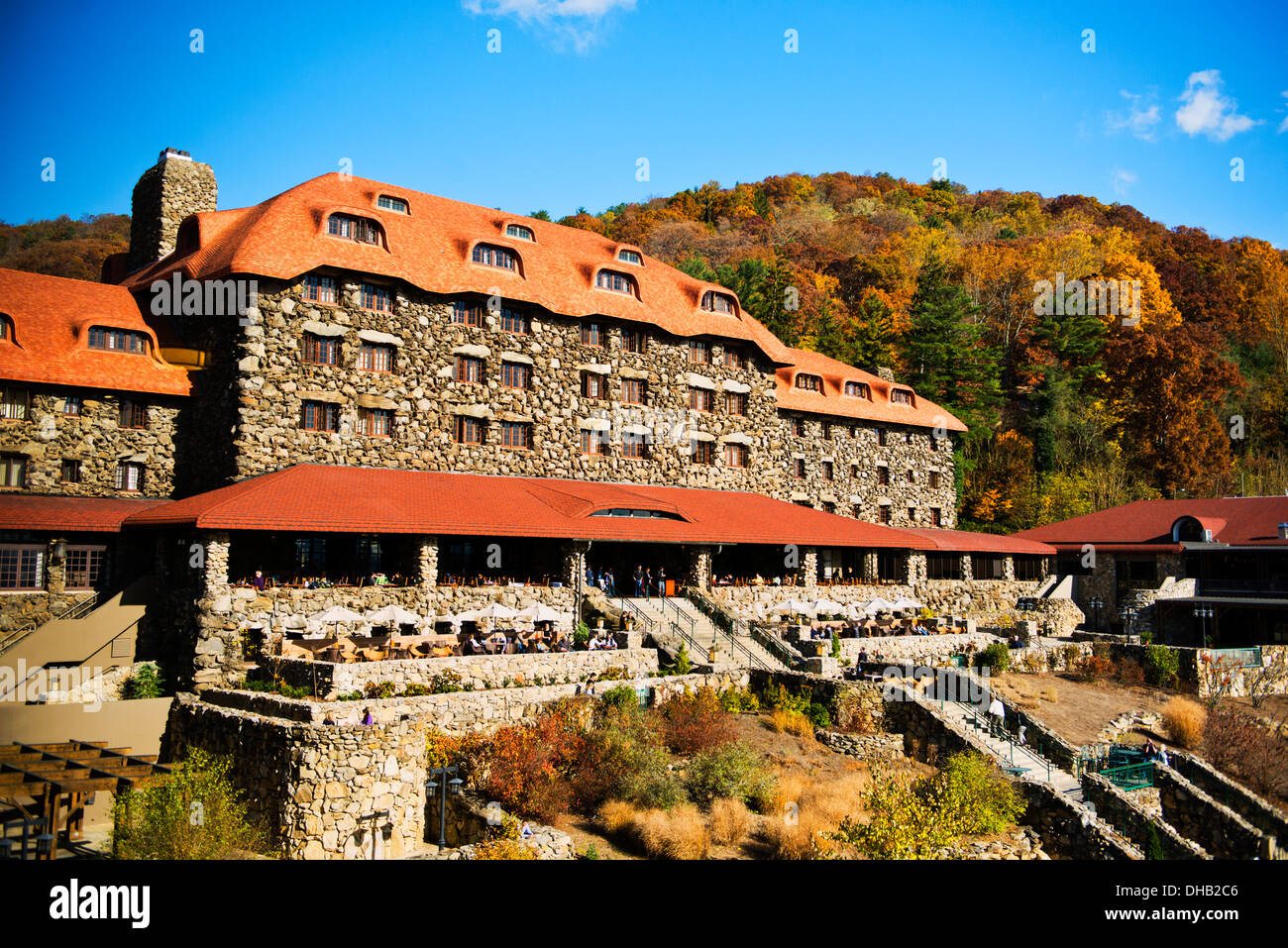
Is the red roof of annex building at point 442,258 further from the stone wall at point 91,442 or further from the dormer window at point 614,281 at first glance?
the stone wall at point 91,442

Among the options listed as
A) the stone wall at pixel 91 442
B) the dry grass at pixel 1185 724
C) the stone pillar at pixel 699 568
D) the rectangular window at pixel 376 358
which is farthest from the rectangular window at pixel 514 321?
the dry grass at pixel 1185 724

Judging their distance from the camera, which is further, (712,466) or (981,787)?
(712,466)

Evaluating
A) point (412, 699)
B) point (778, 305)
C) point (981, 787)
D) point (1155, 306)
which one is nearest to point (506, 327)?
point (412, 699)

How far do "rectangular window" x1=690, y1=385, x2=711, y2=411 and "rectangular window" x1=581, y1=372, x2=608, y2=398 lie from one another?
481 cm

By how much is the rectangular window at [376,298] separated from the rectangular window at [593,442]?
9763 millimetres

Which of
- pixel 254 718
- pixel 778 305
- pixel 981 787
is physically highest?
pixel 778 305

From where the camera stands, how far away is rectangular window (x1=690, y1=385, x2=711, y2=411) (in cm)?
4281

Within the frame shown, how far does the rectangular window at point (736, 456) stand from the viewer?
43.9 metres

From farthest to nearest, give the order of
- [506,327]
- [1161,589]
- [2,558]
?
1. [1161,589]
2. [506,327]
3. [2,558]

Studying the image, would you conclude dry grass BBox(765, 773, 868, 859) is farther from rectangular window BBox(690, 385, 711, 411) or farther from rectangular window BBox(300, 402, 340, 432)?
rectangular window BBox(690, 385, 711, 411)

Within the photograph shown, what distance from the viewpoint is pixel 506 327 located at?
3766cm

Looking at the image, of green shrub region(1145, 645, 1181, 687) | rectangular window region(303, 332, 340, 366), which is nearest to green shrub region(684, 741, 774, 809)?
rectangular window region(303, 332, 340, 366)
